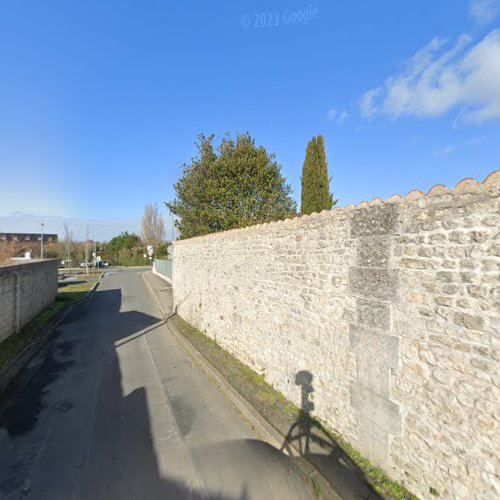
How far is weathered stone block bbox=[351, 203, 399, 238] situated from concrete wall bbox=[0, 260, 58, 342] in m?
9.77

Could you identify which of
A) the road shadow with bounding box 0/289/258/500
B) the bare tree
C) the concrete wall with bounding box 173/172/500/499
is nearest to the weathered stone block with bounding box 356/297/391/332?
the concrete wall with bounding box 173/172/500/499

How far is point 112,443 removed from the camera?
13.8 feet

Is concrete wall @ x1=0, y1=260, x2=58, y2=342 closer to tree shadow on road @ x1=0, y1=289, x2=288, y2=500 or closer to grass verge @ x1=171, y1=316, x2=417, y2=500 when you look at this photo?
tree shadow on road @ x1=0, y1=289, x2=288, y2=500

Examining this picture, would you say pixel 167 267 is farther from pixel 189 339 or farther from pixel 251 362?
pixel 251 362

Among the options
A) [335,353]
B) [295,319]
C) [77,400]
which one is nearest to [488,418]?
[335,353]

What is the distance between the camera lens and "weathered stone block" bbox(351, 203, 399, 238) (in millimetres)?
3336

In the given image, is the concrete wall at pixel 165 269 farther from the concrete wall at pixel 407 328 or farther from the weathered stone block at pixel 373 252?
the weathered stone block at pixel 373 252

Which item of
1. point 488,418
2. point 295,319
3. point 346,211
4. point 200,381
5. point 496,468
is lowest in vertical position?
point 200,381

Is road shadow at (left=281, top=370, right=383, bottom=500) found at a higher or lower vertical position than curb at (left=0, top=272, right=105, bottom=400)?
lower

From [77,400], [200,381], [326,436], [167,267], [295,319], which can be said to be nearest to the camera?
[326,436]

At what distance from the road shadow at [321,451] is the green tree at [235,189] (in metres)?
10.6

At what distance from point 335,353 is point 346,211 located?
211cm

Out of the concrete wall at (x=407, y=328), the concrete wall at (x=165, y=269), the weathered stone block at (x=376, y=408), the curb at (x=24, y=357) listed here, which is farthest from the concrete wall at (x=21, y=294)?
the concrete wall at (x=165, y=269)

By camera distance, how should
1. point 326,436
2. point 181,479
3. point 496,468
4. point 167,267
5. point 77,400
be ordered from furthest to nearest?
point 167,267 < point 77,400 < point 326,436 < point 181,479 < point 496,468
